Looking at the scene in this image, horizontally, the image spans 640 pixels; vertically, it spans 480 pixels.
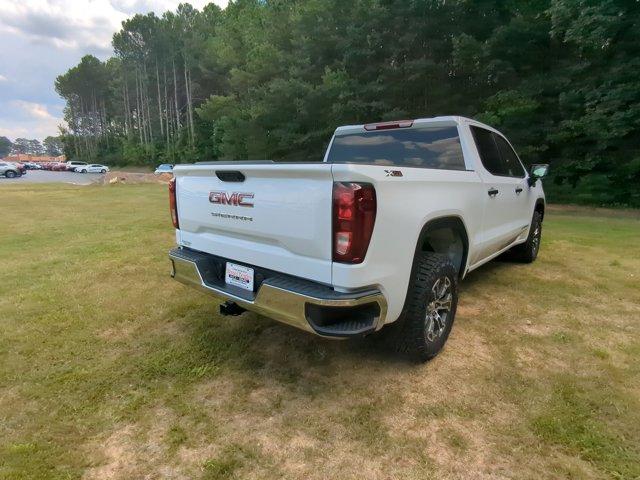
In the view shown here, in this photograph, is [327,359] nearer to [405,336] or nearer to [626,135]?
[405,336]

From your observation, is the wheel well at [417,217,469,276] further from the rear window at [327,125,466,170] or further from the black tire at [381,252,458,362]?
the rear window at [327,125,466,170]

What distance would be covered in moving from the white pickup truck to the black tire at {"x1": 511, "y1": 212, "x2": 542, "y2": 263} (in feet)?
6.43

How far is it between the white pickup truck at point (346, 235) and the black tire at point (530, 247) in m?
1.96

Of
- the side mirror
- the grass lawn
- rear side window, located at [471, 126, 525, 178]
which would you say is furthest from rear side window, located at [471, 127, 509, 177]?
the grass lawn

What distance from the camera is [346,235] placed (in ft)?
7.12

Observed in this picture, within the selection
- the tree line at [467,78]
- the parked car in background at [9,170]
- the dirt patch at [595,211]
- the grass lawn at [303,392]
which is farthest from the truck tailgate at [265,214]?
the parked car in background at [9,170]

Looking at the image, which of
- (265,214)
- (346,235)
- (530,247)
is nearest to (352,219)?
(346,235)

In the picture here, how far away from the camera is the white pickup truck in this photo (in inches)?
86.8

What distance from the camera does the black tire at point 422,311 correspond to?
8.75 ft

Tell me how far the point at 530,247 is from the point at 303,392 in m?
4.26

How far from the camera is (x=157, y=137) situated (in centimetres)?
5772

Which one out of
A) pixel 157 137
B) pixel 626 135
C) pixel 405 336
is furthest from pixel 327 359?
pixel 157 137

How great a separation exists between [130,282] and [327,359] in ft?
9.52

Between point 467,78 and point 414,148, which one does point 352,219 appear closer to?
point 414,148
